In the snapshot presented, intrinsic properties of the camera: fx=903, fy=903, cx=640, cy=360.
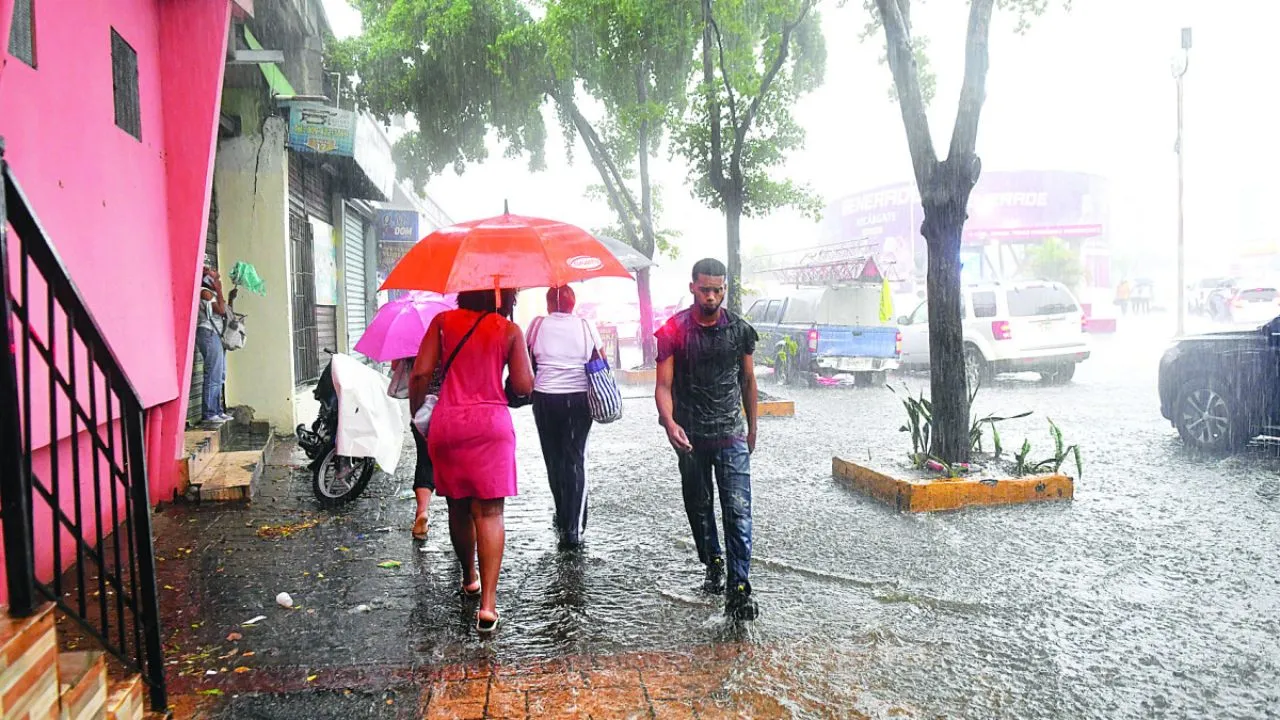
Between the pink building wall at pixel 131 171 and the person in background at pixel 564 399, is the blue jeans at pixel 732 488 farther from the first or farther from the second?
the pink building wall at pixel 131 171

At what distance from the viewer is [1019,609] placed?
450 cm

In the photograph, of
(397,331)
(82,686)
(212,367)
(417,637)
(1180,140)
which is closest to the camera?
(82,686)

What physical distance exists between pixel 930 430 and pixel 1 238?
6.75 m

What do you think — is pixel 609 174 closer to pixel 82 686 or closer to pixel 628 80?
pixel 628 80

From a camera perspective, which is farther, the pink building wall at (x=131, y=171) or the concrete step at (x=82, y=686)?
the pink building wall at (x=131, y=171)

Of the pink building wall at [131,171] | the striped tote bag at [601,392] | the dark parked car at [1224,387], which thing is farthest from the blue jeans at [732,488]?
the dark parked car at [1224,387]

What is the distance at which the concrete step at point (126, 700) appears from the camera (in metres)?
2.79

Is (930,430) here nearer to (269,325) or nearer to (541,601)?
(541,601)

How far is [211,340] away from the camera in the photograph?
871 cm

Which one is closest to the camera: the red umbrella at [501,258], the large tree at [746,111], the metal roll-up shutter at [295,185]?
the red umbrella at [501,258]

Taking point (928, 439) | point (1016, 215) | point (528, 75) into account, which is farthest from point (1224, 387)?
point (1016, 215)

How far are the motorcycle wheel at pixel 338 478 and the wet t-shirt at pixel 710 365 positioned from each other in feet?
10.9

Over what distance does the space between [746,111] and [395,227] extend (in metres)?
8.87

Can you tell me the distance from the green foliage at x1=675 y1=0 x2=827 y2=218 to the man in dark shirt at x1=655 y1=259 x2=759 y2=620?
29.0 feet
